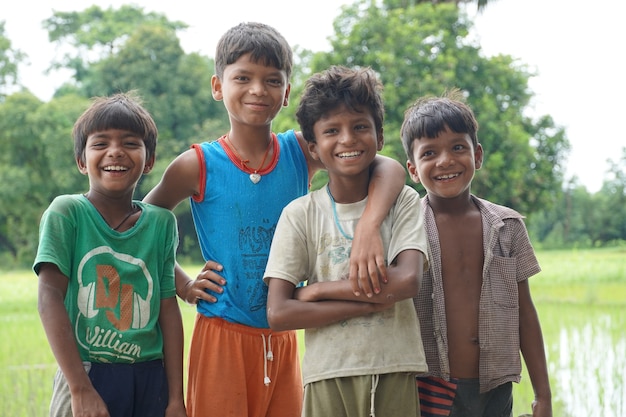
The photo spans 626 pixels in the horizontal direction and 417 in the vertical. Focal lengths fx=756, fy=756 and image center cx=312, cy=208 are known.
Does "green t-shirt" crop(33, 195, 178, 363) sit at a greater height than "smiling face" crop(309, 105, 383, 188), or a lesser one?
lesser

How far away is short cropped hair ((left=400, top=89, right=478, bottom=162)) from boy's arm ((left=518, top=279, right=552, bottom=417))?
495mm

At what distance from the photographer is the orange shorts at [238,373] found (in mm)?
2164

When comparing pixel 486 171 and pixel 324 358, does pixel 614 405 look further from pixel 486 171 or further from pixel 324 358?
pixel 486 171

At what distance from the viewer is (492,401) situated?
217 cm

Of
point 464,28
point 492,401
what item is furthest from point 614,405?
point 464,28

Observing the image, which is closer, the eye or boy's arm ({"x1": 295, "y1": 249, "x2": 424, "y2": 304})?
boy's arm ({"x1": 295, "y1": 249, "x2": 424, "y2": 304})

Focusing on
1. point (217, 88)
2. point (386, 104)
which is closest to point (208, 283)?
point (217, 88)

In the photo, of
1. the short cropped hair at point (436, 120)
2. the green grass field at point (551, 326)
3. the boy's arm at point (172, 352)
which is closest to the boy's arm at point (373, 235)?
the short cropped hair at point (436, 120)

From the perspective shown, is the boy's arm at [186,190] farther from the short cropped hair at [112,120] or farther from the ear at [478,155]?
the ear at [478,155]

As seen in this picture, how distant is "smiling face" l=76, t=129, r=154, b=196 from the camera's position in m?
2.06

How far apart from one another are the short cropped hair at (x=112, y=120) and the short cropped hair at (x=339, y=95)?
17.4 inches

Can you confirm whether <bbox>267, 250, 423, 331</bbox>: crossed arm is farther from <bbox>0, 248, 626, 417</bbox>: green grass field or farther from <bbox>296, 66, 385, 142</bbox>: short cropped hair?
<bbox>0, 248, 626, 417</bbox>: green grass field

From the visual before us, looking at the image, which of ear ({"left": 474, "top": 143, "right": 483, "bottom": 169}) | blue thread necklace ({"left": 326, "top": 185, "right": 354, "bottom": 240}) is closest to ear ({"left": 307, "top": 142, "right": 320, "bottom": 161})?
blue thread necklace ({"left": 326, "top": 185, "right": 354, "bottom": 240})

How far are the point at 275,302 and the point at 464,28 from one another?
1501 cm
